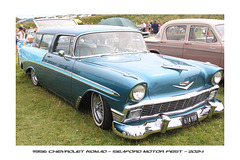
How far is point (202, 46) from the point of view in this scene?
589 cm

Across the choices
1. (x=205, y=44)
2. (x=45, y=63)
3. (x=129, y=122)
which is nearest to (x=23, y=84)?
(x=45, y=63)

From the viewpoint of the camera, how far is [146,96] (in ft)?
9.64

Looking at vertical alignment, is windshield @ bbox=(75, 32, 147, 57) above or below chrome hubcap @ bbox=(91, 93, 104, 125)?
above

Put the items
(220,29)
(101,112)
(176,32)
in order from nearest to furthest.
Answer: (101,112)
(220,29)
(176,32)

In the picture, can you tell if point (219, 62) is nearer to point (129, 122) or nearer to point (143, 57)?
point (143, 57)

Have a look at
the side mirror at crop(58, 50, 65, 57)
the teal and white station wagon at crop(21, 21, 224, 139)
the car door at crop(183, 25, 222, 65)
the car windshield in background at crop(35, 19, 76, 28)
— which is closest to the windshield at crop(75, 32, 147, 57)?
the teal and white station wagon at crop(21, 21, 224, 139)

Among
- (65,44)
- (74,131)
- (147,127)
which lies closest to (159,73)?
(147,127)

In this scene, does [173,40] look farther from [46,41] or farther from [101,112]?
[101,112]

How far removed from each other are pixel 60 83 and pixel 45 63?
2.67 ft

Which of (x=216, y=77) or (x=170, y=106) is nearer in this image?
(x=170, y=106)

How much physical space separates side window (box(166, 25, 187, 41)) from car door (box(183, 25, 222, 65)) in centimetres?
22

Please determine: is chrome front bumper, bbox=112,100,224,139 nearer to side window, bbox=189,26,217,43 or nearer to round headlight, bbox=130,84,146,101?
round headlight, bbox=130,84,146,101

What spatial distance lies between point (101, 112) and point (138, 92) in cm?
87

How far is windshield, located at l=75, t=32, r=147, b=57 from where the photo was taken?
3.96 meters
